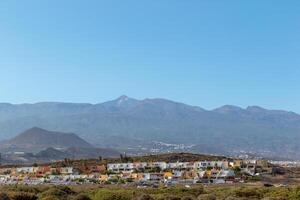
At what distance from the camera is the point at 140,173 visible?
83.2 meters

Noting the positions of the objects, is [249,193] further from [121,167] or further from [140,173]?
[121,167]

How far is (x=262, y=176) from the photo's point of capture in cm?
7900

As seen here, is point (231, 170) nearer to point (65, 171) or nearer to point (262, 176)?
point (262, 176)

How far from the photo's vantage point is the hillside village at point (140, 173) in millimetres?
75250

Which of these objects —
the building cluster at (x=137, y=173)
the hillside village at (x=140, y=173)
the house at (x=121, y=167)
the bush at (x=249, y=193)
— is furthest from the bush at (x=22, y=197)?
the house at (x=121, y=167)

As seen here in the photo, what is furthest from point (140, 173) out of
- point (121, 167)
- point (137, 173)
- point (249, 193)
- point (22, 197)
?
point (22, 197)

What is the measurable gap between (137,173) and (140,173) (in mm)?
446

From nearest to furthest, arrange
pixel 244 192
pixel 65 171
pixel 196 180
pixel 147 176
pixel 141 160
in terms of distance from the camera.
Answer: pixel 244 192 < pixel 196 180 < pixel 147 176 < pixel 65 171 < pixel 141 160

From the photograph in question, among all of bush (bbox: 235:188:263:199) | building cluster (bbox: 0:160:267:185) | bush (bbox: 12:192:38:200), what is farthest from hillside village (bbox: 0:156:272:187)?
bush (bbox: 12:192:38:200)

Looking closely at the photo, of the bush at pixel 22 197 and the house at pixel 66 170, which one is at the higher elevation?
the house at pixel 66 170

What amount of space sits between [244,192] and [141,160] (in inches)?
2293

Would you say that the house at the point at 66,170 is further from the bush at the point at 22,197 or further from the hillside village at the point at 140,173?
the bush at the point at 22,197

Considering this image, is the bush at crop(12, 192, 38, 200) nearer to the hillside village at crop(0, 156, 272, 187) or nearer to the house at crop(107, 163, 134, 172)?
the hillside village at crop(0, 156, 272, 187)

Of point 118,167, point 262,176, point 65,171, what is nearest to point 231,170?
point 262,176
